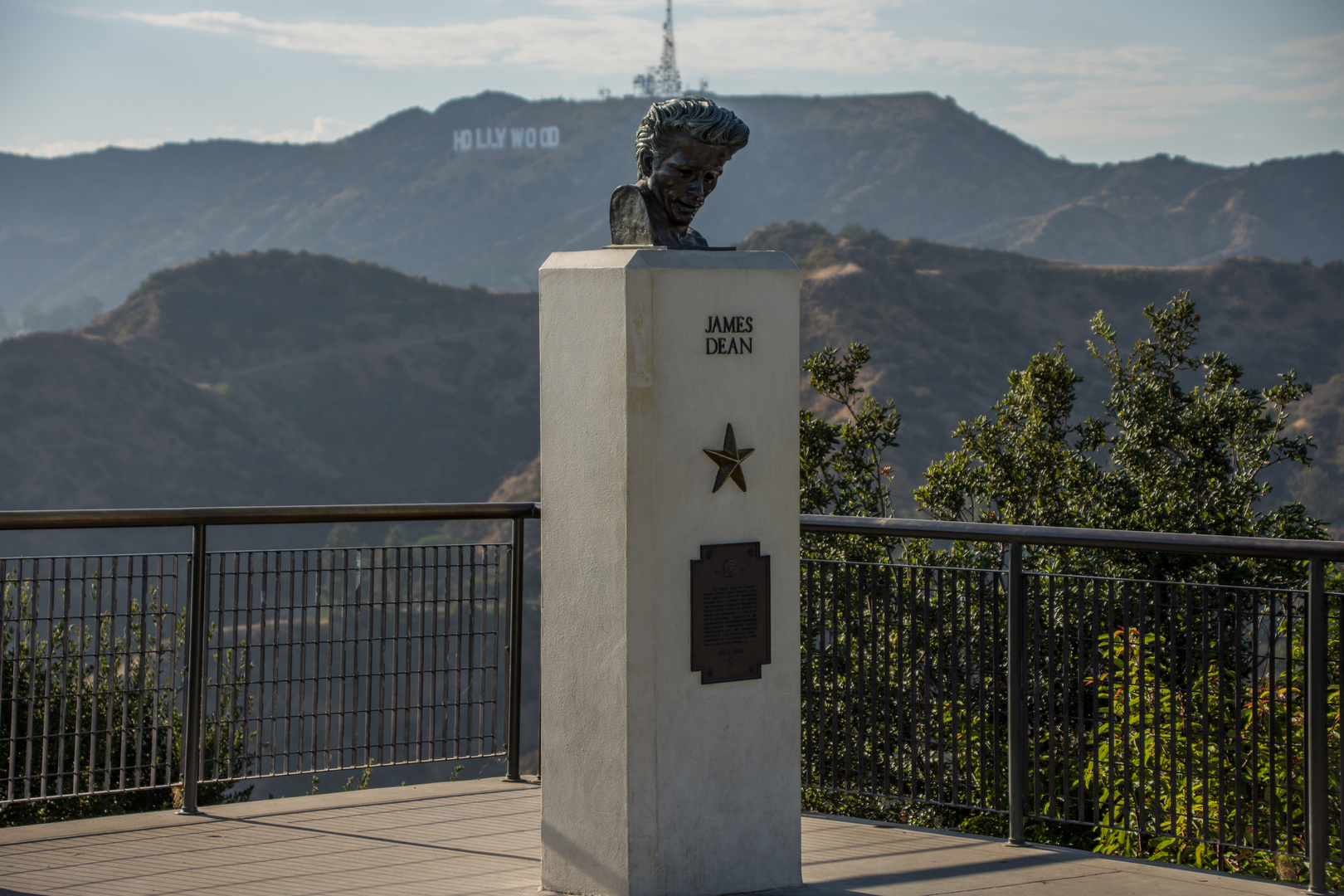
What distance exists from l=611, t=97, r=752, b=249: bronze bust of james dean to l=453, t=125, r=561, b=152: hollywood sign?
463ft

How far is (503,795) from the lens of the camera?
16.0 ft

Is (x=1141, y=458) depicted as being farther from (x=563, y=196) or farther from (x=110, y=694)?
(x=563, y=196)

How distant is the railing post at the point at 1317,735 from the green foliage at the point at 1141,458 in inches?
243

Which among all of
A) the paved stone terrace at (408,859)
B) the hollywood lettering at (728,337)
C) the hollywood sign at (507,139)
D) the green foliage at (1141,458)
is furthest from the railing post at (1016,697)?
the hollywood sign at (507,139)

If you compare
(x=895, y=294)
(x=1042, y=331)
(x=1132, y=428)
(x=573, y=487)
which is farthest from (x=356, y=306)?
(x=573, y=487)

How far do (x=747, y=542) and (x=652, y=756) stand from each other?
67 centimetres

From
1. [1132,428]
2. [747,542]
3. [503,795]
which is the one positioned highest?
[1132,428]

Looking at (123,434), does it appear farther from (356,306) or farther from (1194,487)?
(1194,487)

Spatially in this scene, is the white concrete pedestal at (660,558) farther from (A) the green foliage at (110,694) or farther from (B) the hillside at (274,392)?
(B) the hillside at (274,392)

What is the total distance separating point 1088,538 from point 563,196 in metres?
135

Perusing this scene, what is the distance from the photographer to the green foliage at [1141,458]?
10.4m

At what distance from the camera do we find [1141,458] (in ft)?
36.5

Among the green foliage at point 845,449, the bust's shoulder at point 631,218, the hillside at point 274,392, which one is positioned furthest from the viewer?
the hillside at point 274,392

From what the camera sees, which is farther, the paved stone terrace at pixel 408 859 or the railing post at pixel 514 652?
the railing post at pixel 514 652
